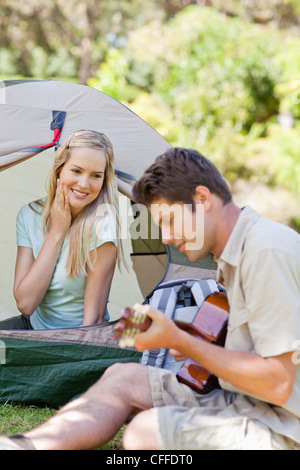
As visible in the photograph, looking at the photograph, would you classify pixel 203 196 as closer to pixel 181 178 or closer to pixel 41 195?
pixel 181 178

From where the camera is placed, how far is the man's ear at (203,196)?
1.66 m

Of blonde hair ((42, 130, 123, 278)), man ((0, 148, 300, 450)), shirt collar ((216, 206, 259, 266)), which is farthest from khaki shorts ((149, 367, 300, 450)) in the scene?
blonde hair ((42, 130, 123, 278))

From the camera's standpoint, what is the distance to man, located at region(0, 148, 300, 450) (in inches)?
59.9

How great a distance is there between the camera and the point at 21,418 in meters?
2.27

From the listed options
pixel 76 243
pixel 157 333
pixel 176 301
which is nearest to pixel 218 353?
pixel 157 333

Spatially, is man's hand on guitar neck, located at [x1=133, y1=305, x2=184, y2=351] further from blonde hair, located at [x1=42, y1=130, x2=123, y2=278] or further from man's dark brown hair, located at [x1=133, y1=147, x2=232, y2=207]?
blonde hair, located at [x1=42, y1=130, x2=123, y2=278]

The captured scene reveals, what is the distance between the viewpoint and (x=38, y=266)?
2426 millimetres

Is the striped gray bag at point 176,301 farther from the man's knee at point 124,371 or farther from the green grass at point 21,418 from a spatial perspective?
the man's knee at point 124,371

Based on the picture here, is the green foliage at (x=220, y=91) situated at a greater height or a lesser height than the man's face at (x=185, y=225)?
lesser

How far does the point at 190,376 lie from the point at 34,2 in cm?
1553

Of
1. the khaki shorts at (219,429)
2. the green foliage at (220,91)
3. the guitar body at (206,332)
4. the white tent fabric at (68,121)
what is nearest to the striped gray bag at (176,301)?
the guitar body at (206,332)

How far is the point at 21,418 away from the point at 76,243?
2.27ft

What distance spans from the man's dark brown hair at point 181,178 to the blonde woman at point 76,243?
0.73 m

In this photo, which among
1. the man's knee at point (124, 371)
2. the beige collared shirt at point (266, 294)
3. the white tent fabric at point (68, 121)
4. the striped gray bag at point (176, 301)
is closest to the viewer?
the beige collared shirt at point (266, 294)
